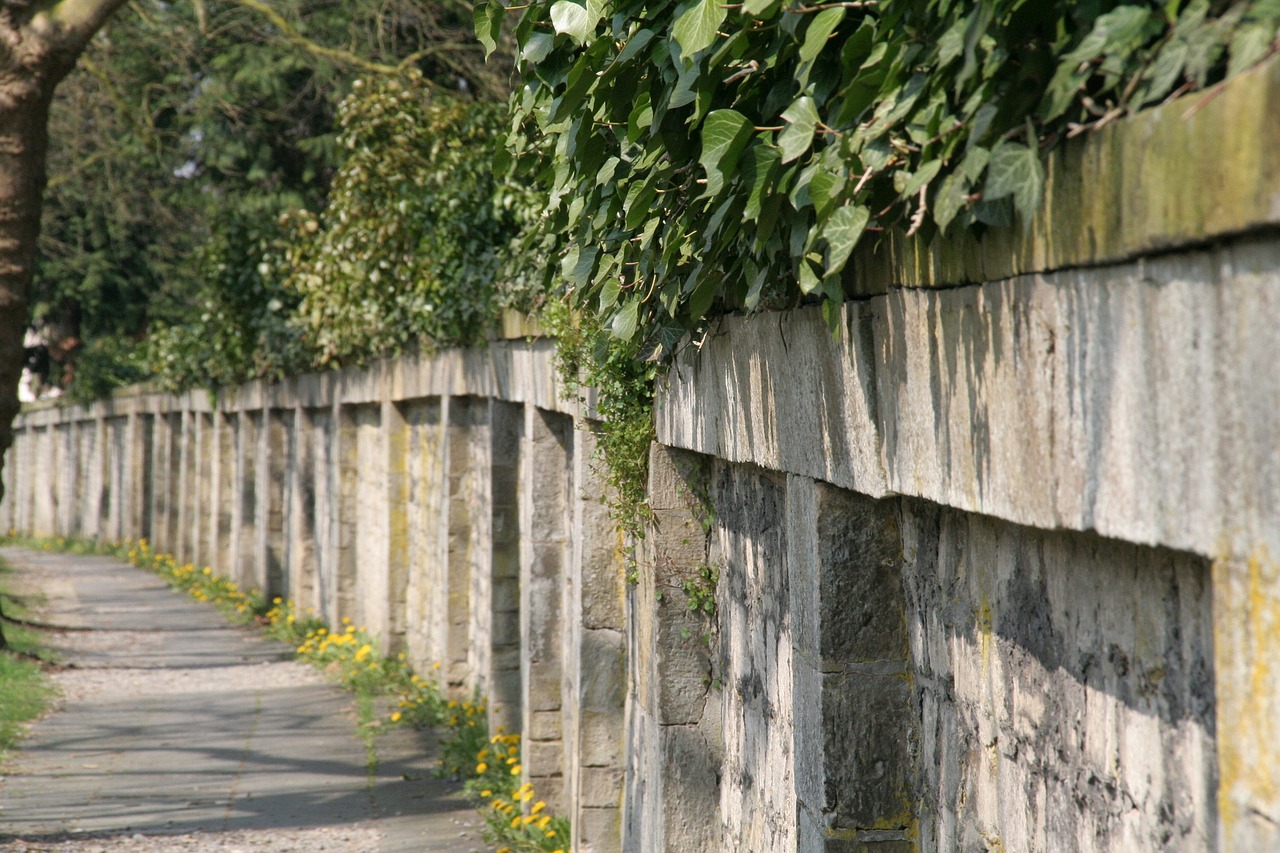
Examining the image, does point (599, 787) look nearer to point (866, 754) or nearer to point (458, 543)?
point (866, 754)

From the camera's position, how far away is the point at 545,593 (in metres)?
7.01

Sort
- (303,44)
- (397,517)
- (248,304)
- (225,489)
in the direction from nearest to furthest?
1. (397,517)
2. (303,44)
3. (248,304)
4. (225,489)

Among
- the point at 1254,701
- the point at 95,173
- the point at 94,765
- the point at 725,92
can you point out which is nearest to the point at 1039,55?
the point at 1254,701

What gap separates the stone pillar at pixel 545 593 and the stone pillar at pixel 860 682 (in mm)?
4070

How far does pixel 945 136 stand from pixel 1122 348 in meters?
0.42

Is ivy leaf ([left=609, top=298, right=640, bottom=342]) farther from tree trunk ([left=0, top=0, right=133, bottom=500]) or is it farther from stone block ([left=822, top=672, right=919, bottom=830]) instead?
tree trunk ([left=0, top=0, right=133, bottom=500])

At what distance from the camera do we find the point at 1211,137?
1474mm

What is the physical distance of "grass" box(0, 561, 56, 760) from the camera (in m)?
9.23

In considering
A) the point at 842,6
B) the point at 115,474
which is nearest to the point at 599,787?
the point at 842,6

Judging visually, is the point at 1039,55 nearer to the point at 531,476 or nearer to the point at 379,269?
the point at 531,476

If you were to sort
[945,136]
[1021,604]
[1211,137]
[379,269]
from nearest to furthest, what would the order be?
[1211,137] < [945,136] < [1021,604] < [379,269]

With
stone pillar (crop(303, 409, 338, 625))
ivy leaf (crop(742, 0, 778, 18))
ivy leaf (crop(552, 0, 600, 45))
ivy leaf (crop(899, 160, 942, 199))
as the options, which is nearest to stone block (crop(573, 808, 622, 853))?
ivy leaf (crop(552, 0, 600, 45))

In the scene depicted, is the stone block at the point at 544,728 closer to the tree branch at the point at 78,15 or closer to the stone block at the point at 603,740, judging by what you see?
the stone block at the point at 603,740

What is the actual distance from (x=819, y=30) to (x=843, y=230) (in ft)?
1.01
